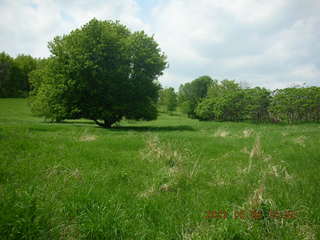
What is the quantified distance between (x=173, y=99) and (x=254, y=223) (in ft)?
290

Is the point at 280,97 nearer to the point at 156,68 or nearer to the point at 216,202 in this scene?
the point at 156,68

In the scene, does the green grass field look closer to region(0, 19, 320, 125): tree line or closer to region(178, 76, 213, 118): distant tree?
region(0, 19, 320, 125): tree line

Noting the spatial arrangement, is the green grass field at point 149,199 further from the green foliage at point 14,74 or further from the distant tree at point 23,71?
the distant tree at point 23,71

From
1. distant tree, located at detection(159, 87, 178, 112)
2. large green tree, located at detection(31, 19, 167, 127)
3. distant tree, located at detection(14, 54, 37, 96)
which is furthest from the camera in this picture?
distant tree, located at detection(159, 87, 178, 112)

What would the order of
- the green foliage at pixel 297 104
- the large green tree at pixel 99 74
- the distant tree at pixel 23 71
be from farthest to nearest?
the distant tree at pixel 23 71, the green foliage at pixel 297 104, the large green tree at pixel 99 74

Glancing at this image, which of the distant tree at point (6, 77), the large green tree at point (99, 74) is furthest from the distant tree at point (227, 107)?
the distant tree at point (6, 77)

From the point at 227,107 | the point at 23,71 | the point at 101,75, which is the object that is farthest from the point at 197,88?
the point at 23,71

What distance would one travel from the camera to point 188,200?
4.10 meters

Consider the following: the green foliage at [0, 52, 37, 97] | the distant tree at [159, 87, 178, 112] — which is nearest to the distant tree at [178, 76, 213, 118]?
the distant tree at [159, 87, 178, 112]

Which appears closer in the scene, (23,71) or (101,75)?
(101,75)

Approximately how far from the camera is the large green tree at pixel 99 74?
21859 millimetres

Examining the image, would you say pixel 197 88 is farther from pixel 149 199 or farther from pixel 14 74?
pixel 149 199

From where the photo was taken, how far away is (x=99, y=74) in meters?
21.9

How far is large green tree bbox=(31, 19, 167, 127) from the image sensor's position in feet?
71.7
